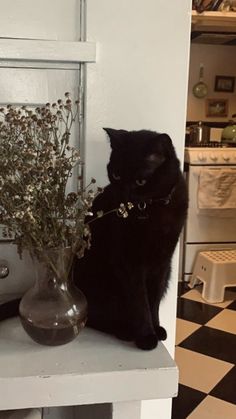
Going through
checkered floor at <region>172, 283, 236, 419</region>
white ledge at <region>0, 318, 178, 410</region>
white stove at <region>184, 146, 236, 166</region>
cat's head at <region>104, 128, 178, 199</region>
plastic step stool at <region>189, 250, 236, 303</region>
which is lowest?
checkered floor at <region>172, 283, 236, 419</region>

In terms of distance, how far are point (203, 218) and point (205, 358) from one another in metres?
1.19

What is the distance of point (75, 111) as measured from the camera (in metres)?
1.03

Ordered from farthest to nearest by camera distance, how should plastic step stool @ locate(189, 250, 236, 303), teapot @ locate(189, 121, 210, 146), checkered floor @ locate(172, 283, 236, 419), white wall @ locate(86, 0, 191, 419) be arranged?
teapot @ locate(189, 121, 210, 146) → plastic step stool @ locate(189, 250, 236, 303) → checkered floor @ locate(172, 283, 236, 419) → white wall @ locate(86, 0, 191, 419)

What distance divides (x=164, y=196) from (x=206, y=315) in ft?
5.91

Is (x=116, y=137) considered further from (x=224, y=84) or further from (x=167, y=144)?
(x=224, y=84)

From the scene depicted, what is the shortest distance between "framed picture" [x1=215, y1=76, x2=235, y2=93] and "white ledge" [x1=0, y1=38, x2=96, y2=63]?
2839mm

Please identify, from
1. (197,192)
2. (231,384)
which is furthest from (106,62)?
(197,192)

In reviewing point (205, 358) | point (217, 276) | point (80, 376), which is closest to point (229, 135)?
point (217, 276)

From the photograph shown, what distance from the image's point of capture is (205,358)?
81.7 inches

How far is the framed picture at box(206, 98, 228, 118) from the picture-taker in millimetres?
3623

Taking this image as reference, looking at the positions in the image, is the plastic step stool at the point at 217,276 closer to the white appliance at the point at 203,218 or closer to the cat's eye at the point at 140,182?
the white appliance at the point at 203,218

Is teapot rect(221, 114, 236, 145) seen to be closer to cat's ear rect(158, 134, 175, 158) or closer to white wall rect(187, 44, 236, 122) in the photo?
white wall rect(187, 44, 236, 122)

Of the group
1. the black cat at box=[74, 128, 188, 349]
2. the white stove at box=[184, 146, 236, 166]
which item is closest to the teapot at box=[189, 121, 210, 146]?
the white stove at box=[184, 146, 236, 166]

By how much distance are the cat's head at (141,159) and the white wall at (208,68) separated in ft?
9.20
